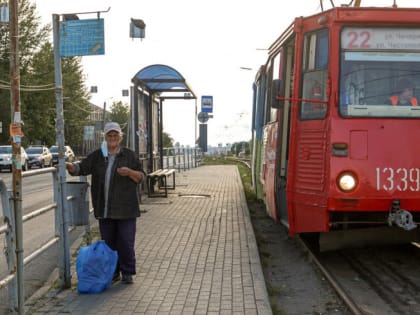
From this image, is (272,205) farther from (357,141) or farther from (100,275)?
(100,275)

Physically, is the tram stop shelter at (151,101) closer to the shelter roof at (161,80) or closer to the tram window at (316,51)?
the shelter roof at (161,80)

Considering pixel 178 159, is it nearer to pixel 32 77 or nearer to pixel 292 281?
pixel 292 281

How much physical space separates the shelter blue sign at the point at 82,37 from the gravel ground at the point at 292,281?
310 centimetres

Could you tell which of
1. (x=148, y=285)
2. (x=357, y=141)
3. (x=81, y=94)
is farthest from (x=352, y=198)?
(x=81, y=94)

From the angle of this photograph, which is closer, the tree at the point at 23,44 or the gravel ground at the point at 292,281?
the gravel ground at the point at 292,281

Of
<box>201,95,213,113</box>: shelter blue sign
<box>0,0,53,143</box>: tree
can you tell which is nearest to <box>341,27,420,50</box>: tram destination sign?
<box>201,95,213,113</box>: shelter blue sign

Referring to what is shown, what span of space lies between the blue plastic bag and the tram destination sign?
12.1 ft

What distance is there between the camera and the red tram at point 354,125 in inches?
281

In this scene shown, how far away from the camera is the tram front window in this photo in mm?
7406

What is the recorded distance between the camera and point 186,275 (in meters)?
7.09

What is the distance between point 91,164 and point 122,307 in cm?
168

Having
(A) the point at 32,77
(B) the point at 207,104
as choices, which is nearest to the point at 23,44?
→ (A) the point at 32,77

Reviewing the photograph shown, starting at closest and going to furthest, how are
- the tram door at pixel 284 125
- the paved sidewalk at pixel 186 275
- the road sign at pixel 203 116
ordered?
1. the paved sidewalk at pixel 186 275
2. the tram door at pixel 284 125
3. the road sign at pixel 203 116

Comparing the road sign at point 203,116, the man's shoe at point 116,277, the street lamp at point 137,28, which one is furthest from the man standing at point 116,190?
the road sign at point 203,116
